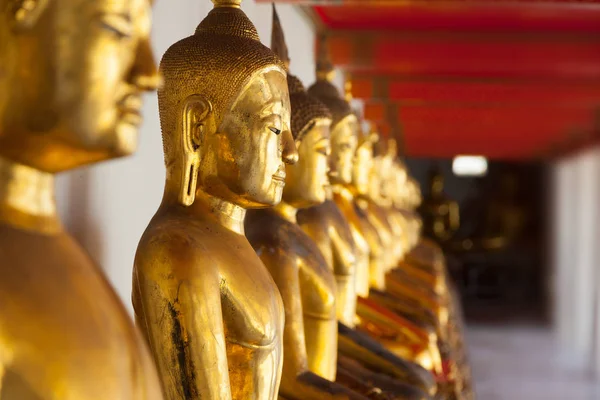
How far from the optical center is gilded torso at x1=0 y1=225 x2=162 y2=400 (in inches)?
45.8

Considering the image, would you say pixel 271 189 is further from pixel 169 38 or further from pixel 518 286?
pixel 518 286

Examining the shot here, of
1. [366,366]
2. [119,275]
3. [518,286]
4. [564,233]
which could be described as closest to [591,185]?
[564,233]

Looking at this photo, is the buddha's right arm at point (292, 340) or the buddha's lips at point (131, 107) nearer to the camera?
the buddha's lips at point (131, 107)

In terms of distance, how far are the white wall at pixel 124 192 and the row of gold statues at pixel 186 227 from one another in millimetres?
152

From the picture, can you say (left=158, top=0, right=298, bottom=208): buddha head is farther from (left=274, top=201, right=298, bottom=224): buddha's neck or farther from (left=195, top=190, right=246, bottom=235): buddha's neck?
(left=274, top=201, right=298, bottom=224): buddha's neck

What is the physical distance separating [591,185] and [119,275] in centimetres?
1086

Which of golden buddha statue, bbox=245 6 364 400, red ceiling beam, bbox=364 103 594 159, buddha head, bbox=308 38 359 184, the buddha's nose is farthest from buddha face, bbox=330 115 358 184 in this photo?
red ceiling beam, bbox=364 103 594 159

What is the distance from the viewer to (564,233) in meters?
15.0

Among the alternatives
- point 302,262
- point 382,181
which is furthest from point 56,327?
point 382,181

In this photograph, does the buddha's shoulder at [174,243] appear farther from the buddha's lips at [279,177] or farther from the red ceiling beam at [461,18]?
the red ceiling beam at [461,18]

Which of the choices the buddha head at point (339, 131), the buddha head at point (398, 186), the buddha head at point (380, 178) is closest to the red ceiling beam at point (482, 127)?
the buddha head at point (398, 186)

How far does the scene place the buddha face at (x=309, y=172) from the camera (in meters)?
2.42

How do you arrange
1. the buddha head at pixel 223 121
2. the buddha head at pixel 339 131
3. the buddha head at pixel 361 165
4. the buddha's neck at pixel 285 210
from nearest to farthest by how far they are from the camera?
the buddha head at pixel 223 121
the buddha's neck at pixel 285 210
the buddha head at pixel 339 131
the buddha head at pixel 361 165

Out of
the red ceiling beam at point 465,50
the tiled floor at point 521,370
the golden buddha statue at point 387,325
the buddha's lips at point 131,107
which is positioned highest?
the red ceiling beam at point 465,50
